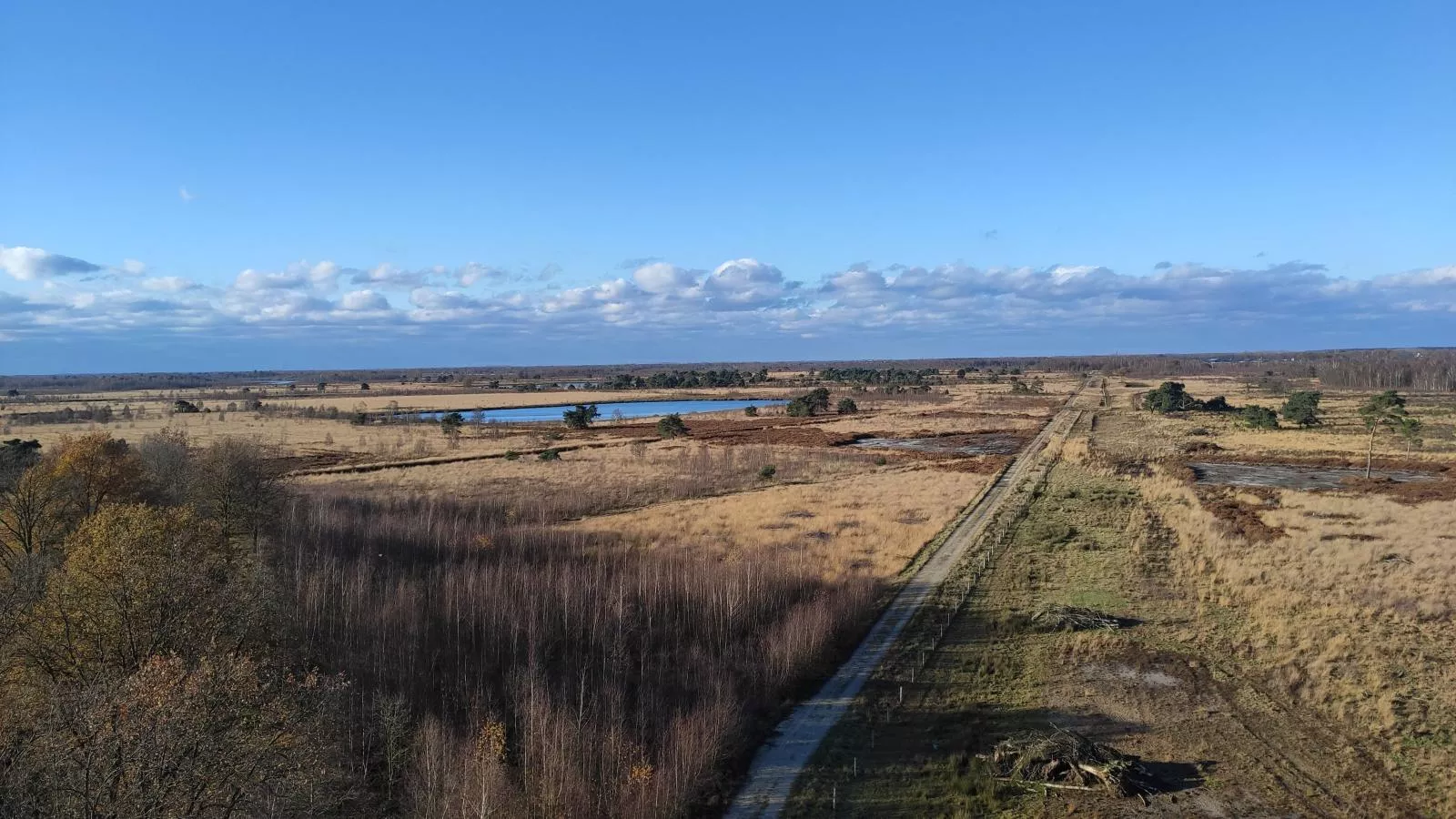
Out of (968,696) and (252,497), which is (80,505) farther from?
(968,696)

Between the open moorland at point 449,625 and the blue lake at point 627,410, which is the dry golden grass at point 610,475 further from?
the blue lake at point 627,410

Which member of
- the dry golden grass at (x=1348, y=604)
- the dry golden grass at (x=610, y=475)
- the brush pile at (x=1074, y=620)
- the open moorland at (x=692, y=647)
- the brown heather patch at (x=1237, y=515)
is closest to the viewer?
the open moorland at (x=692, y=647)

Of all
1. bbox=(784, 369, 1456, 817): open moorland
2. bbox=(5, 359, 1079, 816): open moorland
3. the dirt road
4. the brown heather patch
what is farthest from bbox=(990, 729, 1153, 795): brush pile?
the brown heather patch

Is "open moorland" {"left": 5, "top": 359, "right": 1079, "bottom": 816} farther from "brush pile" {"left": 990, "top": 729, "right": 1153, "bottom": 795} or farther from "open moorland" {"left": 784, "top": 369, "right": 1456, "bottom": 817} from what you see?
"brush pile" {"left": 990, "top": 729, "right": 1153, "bottom": 795}

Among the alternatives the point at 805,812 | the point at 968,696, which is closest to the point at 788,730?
the point at 805,812

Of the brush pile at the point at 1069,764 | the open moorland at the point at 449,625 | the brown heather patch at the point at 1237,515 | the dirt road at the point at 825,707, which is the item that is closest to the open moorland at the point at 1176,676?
the brush pile at the point at 1069,764

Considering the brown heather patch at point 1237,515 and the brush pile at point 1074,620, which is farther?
the brown heather patch at point 1237,515
